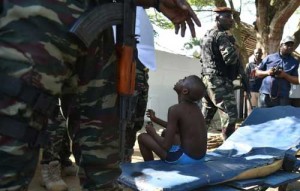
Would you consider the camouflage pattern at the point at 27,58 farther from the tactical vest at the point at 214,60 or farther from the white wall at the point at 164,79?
→ the white wall at the point at 164,79

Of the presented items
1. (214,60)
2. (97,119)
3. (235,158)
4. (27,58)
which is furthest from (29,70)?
(214,60)

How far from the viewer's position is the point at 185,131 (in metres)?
2.92

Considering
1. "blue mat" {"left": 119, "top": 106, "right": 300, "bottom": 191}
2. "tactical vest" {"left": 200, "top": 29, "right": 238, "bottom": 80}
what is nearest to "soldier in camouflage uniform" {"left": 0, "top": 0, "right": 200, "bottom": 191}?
"blue mat" {"left": 119, "top": 106, "right": 300, "bottom": 191}

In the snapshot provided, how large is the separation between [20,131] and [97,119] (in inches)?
13.3

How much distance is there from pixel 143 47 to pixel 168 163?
2.69 ft

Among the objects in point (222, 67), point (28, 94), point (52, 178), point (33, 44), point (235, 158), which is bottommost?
point (52, 178)

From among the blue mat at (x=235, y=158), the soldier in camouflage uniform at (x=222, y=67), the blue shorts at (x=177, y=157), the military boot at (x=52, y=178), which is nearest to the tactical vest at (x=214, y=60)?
the soldier in camouflage uniform at (x=222, y=67)

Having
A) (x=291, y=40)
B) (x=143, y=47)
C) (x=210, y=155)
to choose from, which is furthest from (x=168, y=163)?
(x=291, y=40)

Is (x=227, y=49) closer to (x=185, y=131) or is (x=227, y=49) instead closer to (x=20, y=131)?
(x=185, y=131)

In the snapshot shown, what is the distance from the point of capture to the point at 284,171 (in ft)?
10.3

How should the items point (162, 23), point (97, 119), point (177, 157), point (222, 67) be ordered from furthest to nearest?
point (162, 23)
point (222, 67)
point (177, 157)
point (97, 119)

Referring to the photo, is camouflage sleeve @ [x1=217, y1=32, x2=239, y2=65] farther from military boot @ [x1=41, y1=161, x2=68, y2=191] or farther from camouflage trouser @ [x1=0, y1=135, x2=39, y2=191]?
camouflage trouser @ [x1=0, y1=135, x2=39, y2=191]

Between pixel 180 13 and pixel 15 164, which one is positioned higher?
pixel 180 13

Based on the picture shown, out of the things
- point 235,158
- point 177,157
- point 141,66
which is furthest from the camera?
point 235,158
